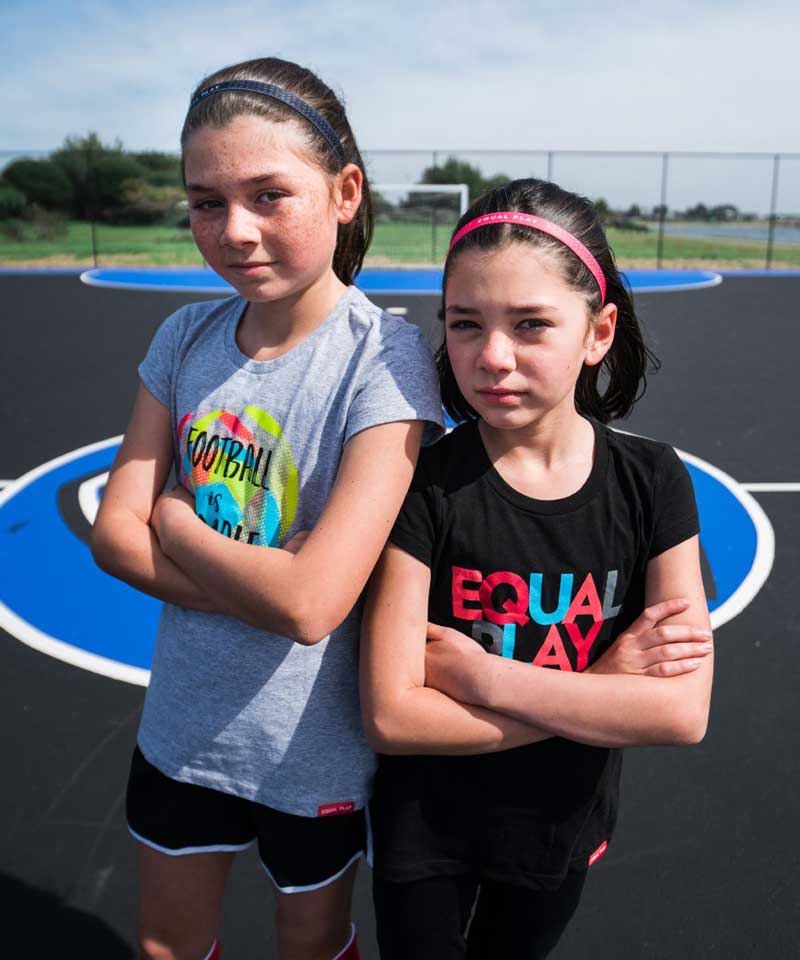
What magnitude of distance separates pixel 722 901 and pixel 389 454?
5.63 ft

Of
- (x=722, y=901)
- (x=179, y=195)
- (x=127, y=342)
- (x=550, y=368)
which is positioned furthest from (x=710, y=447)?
(x=179, y=195)

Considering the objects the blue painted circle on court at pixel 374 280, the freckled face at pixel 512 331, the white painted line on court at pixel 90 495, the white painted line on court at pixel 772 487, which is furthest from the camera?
the blue painted circle on court at pixel 374 280

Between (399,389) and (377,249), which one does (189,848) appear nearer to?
(399,389)

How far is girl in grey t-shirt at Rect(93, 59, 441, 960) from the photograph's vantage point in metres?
1.30

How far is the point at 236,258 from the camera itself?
132 cm

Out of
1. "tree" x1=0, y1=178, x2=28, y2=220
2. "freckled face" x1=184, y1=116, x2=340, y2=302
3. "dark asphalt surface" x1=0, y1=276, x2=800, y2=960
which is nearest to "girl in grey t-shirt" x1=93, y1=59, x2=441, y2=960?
"freckled face" x1=184, y1=116, x2=340, y2=302

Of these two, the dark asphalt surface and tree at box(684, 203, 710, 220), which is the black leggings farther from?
tree at box(684, 203, 710, 220)

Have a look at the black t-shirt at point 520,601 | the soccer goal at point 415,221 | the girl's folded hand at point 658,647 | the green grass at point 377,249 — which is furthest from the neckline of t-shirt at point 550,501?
the soccer goal at point 415,221

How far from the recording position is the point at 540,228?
130cm

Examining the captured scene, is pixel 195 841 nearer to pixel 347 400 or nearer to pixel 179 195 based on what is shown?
pixel 347 400

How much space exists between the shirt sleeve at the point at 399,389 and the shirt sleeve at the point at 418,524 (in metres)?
0.09

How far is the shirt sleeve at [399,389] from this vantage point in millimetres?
1324

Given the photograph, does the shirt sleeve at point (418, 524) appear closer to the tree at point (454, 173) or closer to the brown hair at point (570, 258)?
the brown hair at point (570, 258)

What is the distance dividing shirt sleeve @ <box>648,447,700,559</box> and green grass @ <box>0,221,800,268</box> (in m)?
23.1
